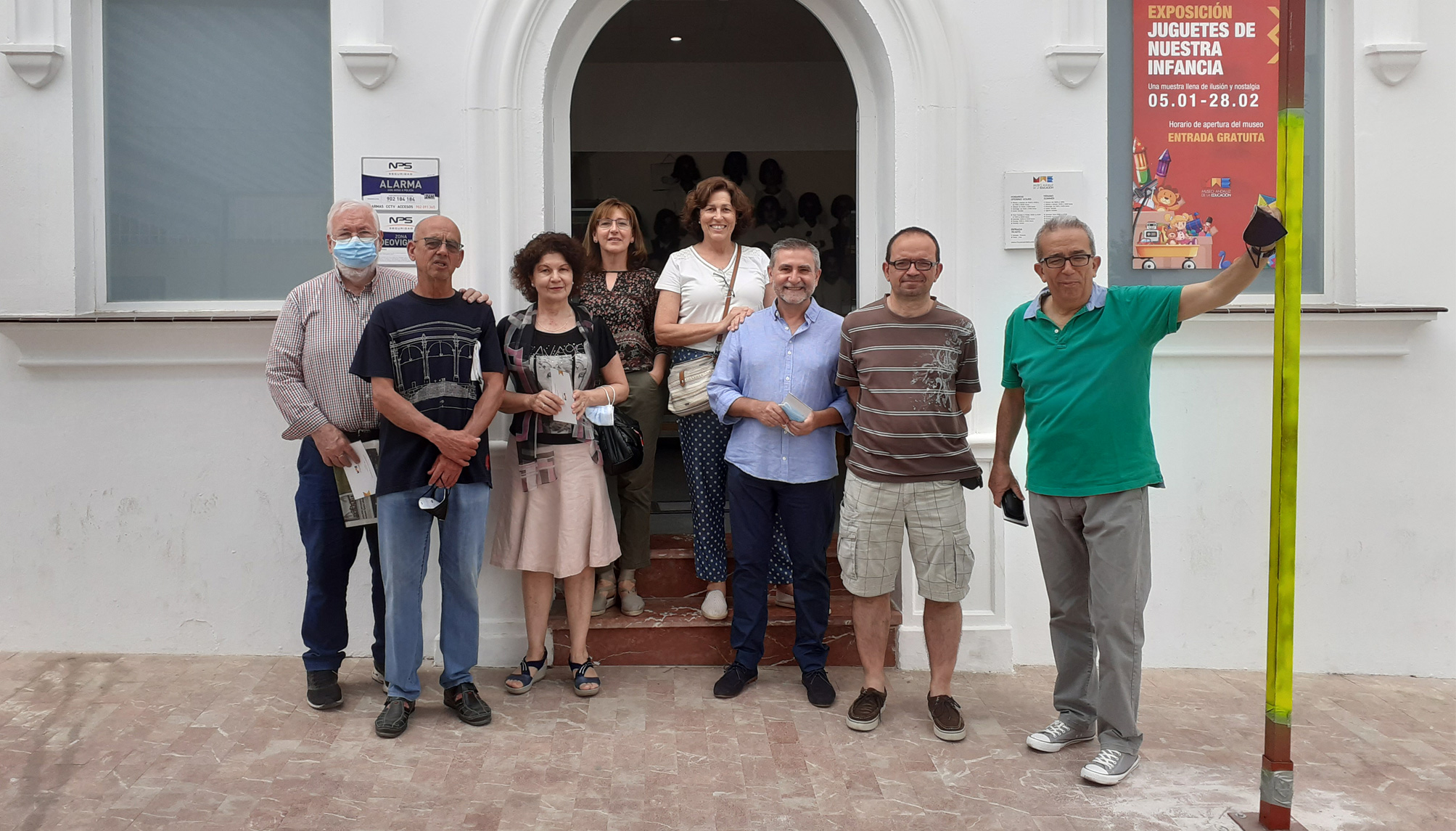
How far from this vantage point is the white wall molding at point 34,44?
4312mm

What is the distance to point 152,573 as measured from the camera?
4508 millimetres

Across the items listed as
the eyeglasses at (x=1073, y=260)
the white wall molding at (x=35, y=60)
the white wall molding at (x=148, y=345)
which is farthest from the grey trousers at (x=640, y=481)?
the white wall molding at (x=35, y=60)

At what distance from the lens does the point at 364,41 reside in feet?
14.2

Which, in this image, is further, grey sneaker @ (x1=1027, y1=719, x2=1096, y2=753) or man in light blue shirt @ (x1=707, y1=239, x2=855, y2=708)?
man in light blue shirt @ (x1=707, y1=239, x2=855, y2=708)

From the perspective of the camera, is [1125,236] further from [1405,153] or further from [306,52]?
[306,52]

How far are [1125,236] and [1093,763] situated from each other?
2.38 metres

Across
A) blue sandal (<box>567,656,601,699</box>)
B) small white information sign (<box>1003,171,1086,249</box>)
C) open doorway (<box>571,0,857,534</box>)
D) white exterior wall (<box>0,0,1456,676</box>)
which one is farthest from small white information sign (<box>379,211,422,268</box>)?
open doorway (<box>571,0,857,534</box>)

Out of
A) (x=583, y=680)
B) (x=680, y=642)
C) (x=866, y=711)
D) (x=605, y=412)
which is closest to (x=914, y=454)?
(x=866, y=711)

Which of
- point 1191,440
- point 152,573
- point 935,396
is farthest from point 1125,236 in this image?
point 152,573

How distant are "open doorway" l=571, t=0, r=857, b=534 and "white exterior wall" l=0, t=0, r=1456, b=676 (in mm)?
4927

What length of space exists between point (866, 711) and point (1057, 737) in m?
0.66

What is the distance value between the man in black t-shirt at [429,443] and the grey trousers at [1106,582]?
201 cm

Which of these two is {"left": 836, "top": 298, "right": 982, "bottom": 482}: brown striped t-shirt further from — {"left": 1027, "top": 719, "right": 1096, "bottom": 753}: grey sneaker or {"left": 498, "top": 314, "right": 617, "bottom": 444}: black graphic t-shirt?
{"left": 498, "top": 314, "right": 617, "bottom": 444}: black graphic t-shirt

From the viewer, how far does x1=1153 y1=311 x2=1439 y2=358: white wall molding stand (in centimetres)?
444
